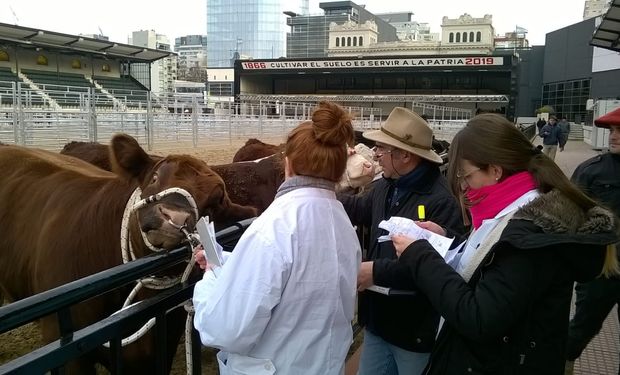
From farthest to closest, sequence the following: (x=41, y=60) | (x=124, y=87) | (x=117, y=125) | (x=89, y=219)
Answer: (x=124, y=87) → (x=41, y=60) → (x=117, y=125) → (x=89, y=219)

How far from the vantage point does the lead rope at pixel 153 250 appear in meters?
2.00

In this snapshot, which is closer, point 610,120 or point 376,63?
point 610,120

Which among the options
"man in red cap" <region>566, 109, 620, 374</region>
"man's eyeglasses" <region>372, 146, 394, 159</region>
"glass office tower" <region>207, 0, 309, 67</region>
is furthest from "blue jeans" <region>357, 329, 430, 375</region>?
"glass office tower" <region>207, 0, 309, 67</region>

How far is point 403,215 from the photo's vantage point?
256 centimetres

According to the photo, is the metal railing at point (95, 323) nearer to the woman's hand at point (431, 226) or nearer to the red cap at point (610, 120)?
the woman's hand at point (431, 226)

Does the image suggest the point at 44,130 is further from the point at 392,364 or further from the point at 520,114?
the point at 520,114

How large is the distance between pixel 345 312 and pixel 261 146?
566 centimetres

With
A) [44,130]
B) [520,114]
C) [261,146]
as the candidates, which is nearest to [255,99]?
[520,114]

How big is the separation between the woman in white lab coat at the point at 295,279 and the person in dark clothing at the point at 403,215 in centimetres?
73

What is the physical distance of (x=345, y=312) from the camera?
1.76 metres

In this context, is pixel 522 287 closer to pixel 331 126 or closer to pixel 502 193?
pixel 502 193

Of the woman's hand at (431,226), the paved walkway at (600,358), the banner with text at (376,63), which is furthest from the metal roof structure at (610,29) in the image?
the banner with text at (376,63)

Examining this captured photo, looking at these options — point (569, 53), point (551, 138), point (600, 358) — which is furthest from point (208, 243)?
point (569, 53)

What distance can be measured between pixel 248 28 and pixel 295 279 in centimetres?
15547
